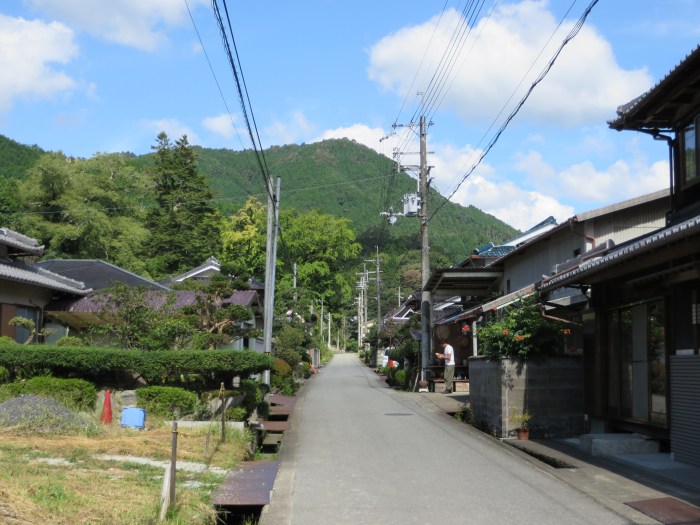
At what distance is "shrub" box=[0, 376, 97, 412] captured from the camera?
1414 centimetres

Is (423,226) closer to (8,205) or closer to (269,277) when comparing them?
(269,277)

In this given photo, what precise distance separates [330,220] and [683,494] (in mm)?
56120

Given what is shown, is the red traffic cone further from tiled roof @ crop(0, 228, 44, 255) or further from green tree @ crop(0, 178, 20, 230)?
green tree @ crop(0, 178, 20, 230)

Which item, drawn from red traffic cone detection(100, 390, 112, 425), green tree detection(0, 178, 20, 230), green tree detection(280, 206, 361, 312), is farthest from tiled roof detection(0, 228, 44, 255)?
green tree detection(280, 206, 361, 312)

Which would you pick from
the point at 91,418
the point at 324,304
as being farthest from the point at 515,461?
the point at 324,304

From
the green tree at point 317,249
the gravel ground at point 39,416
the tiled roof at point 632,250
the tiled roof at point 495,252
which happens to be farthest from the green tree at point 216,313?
the green tree at point 317,249

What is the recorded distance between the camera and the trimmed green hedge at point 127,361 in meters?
14.8

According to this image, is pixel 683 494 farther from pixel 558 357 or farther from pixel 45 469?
pixel 45 469

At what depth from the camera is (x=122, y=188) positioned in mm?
51781

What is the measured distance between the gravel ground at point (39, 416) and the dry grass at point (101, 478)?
30 centimetres

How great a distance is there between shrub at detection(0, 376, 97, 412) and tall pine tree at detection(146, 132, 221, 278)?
39.0m

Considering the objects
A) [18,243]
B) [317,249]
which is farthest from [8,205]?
[18,243]

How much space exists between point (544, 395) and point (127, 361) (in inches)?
339

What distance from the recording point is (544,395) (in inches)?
536
